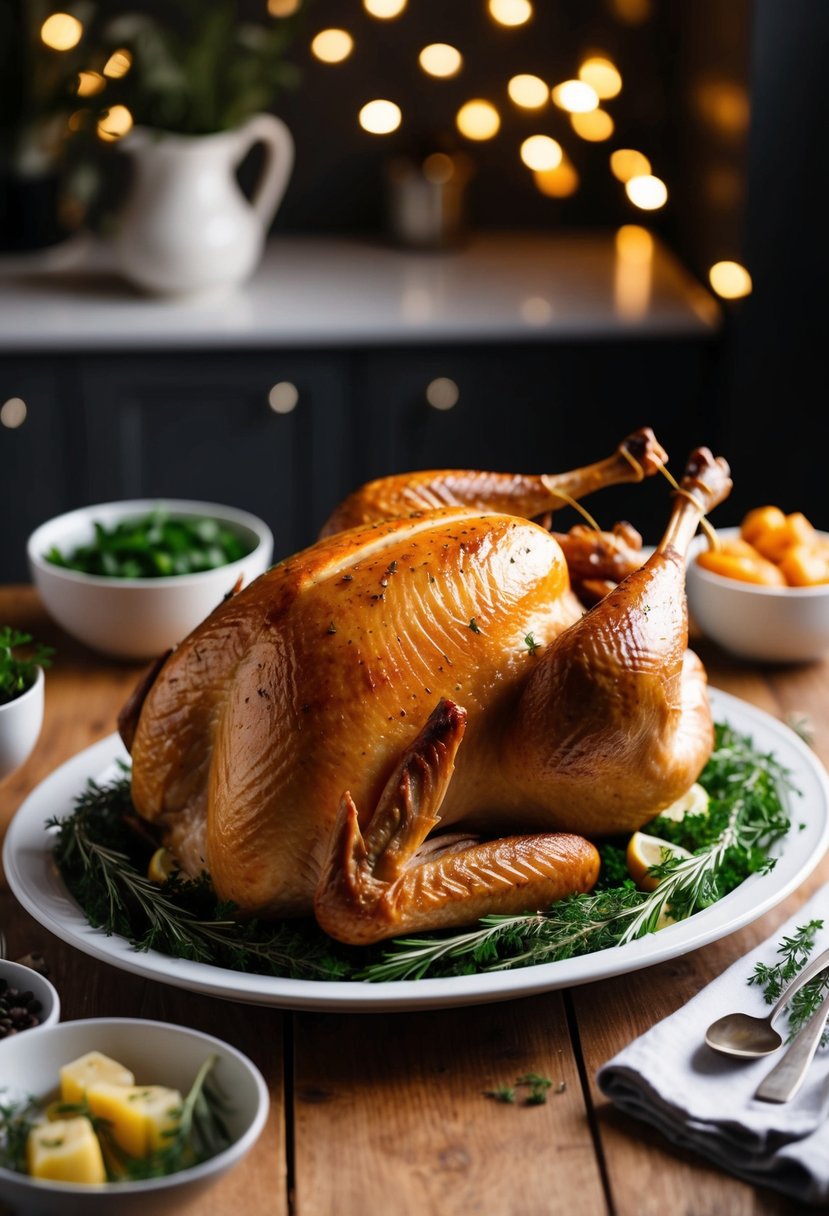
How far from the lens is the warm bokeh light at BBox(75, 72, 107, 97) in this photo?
3.58 metres

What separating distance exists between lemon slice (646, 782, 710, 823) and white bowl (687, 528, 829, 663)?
0.47 meters

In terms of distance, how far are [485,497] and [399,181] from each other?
2413mm

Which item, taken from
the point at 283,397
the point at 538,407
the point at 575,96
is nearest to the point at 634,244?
the point at 575,96

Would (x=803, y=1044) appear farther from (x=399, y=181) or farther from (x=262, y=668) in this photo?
(x=399, y=181)

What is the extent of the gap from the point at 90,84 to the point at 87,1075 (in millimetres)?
3183

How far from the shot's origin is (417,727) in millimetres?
1202

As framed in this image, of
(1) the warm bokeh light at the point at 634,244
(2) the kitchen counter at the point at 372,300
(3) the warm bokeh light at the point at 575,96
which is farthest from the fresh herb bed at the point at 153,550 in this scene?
(3) the warm bokeh light at the point at 575,96

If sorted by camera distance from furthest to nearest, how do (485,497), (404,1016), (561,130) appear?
1. (561,130)
2. (485,497)
3. (404,1016)

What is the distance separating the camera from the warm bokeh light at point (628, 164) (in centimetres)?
390

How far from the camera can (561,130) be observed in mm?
3885

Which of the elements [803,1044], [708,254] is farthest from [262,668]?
[708,254]

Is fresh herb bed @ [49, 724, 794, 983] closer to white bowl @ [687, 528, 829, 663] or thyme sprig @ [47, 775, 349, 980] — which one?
thyme sprig @ [47, 775, 349, 980]

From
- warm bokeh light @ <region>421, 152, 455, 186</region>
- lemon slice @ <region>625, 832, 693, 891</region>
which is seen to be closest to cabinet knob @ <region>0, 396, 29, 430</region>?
warm bokeh light @ <region>421, 152, 455, 186</region>

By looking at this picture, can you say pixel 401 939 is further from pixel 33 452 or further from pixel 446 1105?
pixel 33 452
